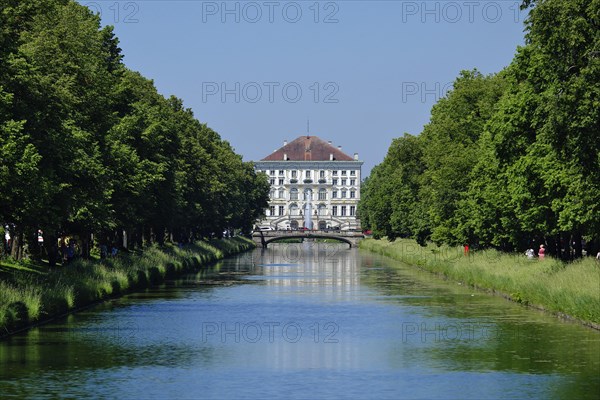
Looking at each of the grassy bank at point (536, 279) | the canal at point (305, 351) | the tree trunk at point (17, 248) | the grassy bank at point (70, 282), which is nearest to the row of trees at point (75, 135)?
the tree trunk at point (17, 248)

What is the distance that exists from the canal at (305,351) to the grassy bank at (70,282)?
2.84 ft

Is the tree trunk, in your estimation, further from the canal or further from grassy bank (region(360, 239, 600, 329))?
grassy bank (region(360, 239, 600, 329))

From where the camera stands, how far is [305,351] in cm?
3706

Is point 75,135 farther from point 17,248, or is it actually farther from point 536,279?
point 536,279

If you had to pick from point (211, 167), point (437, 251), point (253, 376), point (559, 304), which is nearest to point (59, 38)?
point (559, 304)

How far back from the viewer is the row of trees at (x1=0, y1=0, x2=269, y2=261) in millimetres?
44031

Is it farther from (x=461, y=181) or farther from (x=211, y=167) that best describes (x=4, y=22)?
(x=211, y=167)

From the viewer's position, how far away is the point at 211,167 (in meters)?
127

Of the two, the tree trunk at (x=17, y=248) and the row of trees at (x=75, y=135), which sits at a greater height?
the row of trees at (x=75, y=135)

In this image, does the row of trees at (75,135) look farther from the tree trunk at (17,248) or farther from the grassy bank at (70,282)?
the grassy bank at (70,282)

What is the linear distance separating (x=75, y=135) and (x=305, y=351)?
818 inches

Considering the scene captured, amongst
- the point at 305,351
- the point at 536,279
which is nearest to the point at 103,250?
the point at 536,279

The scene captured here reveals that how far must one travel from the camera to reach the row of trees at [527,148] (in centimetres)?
3872

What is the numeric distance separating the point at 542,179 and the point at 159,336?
20.3 metres
